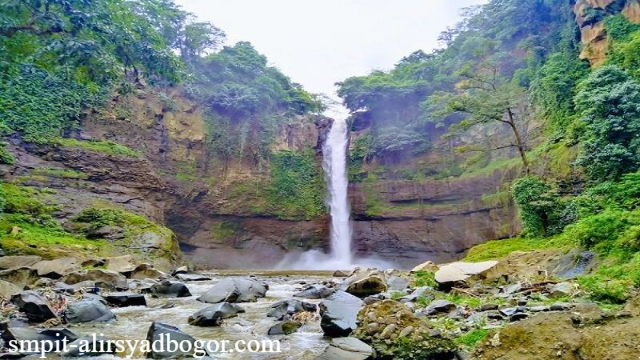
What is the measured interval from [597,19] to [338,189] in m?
21.2

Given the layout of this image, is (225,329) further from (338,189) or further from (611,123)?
(338,189)

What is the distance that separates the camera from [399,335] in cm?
400

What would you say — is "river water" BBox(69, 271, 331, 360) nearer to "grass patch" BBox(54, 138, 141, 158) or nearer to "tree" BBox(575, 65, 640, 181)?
"tree" BBox(575, 65, 640, 181)

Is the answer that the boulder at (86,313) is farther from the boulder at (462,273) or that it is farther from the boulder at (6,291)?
the boulder at (462,273)

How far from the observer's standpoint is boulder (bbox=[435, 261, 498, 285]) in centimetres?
901

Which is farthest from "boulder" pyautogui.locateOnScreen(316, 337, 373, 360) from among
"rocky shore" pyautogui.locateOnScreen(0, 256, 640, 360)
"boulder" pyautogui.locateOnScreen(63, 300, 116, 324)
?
"boulder" pyautogui.locateOnScreen(63, 300, 116, 324)

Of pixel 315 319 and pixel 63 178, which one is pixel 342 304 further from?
pixel 63 178

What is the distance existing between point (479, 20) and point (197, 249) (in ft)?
97.9

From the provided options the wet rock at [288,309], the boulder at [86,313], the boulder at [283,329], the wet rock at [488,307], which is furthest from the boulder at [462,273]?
the boulder at [86,313]

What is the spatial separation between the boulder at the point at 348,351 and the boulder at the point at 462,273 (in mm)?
5304

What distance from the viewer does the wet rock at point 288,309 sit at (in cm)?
675

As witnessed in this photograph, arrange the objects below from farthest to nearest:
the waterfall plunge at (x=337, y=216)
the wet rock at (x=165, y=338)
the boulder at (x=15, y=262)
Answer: the waterfall plunge at (x=337, y=216)
the boulder at (x=15, y=262)
the wet rock at (x=165, y=338)

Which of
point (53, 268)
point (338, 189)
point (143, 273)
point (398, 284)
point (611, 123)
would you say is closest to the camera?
point (398, 284)

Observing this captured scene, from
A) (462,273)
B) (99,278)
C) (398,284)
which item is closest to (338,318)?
(462,273)
